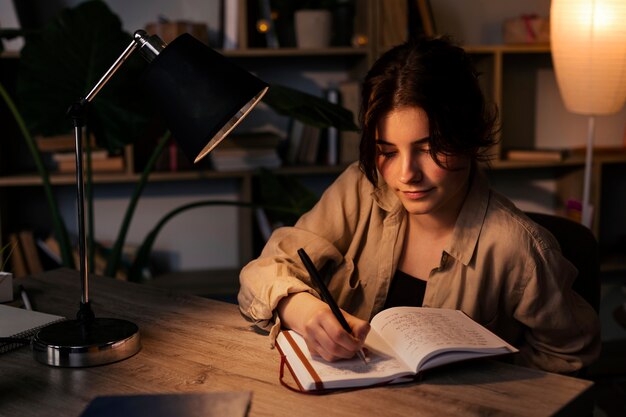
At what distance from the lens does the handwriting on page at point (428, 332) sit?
3.72ft

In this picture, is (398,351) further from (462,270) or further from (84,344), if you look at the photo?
(84,344)

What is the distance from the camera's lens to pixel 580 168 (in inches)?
131

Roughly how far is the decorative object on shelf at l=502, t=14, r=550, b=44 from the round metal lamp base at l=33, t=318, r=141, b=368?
2330mm

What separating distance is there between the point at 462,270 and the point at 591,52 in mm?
1373

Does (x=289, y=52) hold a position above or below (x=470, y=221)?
above

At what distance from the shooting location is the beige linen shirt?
1.35 meters

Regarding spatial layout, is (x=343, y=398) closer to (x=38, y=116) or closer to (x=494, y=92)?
(x=38, y=116)

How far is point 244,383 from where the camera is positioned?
43.8 inches

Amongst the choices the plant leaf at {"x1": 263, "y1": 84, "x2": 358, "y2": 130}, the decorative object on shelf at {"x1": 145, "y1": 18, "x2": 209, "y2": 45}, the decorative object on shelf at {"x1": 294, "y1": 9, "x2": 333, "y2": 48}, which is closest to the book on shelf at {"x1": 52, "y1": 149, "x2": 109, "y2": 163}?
the decorative object on shelf at {"x1": 145, "y1": 18, "x2": 209, "y2": 45}

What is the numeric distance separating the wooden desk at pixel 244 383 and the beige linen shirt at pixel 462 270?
0.10 m

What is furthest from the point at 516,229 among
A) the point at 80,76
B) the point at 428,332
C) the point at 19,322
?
the point at 80,76

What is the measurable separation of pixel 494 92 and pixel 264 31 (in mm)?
931

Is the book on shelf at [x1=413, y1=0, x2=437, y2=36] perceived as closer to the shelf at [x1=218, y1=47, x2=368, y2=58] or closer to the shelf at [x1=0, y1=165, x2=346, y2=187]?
the shelf at [x1=218, y1=47, x2=368, y2=58]

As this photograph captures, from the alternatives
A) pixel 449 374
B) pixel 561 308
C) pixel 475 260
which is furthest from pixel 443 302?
pixel 449 374
